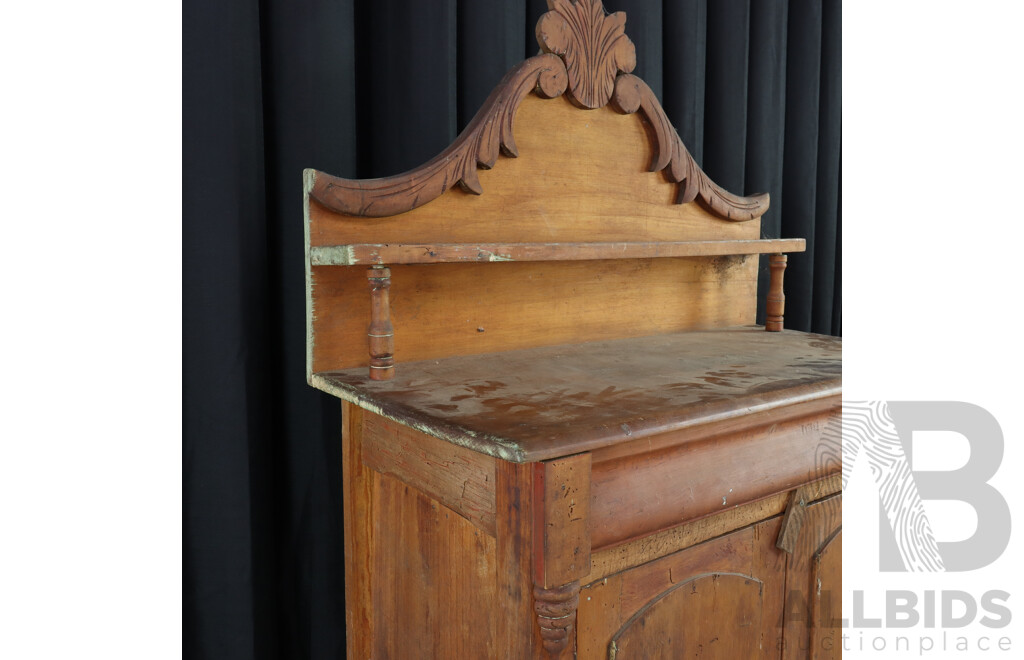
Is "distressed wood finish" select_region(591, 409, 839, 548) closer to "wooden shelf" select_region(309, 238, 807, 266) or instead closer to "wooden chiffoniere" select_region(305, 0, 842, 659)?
"wooden chiffoniere" select_region(305, 0, 842, 659)

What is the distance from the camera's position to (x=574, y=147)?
3.84ft

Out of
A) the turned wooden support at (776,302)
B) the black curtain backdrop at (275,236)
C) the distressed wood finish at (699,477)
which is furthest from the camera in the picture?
the turned wooden support at (776,302)

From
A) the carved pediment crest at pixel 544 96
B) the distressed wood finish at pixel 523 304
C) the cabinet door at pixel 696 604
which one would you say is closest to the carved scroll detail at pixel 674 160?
the carved pediment crest at pixel 544 96

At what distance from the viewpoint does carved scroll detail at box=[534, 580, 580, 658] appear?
72 cm

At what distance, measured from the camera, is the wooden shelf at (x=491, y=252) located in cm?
90

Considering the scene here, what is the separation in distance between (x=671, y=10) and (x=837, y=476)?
42.6 inches

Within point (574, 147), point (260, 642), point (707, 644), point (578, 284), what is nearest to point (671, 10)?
point (574, 147)

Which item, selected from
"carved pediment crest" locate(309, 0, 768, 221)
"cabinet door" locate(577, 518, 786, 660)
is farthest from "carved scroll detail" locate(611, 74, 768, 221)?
"cabinet door" locate(577, 518, 786, 660)

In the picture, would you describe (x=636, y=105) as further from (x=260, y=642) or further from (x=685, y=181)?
(x=260, y=642)

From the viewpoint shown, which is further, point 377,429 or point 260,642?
point 260,642

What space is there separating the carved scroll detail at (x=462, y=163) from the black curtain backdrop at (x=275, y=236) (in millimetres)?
236

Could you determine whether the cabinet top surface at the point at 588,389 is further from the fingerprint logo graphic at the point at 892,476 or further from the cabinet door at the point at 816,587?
the cabinet door at the point at 816,587

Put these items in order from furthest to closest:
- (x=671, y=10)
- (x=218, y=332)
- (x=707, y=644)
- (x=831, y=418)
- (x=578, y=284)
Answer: (x=671, y=10) → (x=578, y=284) → (x=218, y=332) → (x=831, y=418) → (x=707, y=644)

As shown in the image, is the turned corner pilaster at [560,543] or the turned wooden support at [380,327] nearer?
the turned corner pilaster at [560,543]
